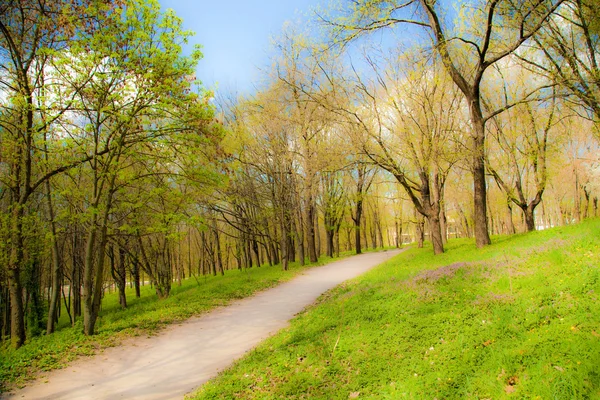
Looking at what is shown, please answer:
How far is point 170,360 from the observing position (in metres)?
6.76

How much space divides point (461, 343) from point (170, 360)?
18.4 feet

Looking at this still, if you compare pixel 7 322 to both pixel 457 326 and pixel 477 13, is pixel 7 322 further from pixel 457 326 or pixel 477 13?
pixel 477 13

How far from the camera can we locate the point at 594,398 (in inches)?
113

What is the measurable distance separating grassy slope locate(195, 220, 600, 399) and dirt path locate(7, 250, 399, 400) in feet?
2.51

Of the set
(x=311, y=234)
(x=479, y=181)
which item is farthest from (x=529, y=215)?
(x=311, y=234)

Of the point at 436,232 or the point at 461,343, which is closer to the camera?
the point at 461,343

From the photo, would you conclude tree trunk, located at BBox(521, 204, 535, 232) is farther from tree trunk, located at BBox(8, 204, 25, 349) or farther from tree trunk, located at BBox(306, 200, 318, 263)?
tree trunk, located at BBox(8, 204, 25, 349)

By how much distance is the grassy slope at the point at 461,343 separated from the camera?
3.58 meters

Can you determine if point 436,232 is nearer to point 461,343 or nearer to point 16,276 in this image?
point 461,343

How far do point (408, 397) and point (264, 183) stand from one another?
57.0 feet

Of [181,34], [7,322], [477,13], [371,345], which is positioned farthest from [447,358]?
[7,322]

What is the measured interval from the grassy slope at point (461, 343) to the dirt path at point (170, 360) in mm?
764

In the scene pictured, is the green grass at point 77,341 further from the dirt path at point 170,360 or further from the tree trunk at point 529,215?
the tree trunk at point 529,215

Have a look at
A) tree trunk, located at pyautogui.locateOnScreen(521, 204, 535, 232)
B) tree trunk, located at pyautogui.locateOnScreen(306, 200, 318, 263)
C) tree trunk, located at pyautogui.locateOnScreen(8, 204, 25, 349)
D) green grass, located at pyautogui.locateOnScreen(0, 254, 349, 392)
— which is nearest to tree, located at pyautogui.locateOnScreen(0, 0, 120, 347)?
tree trunk, located at pyautogui.locateOnScreen(8, 204, 25, 349)
